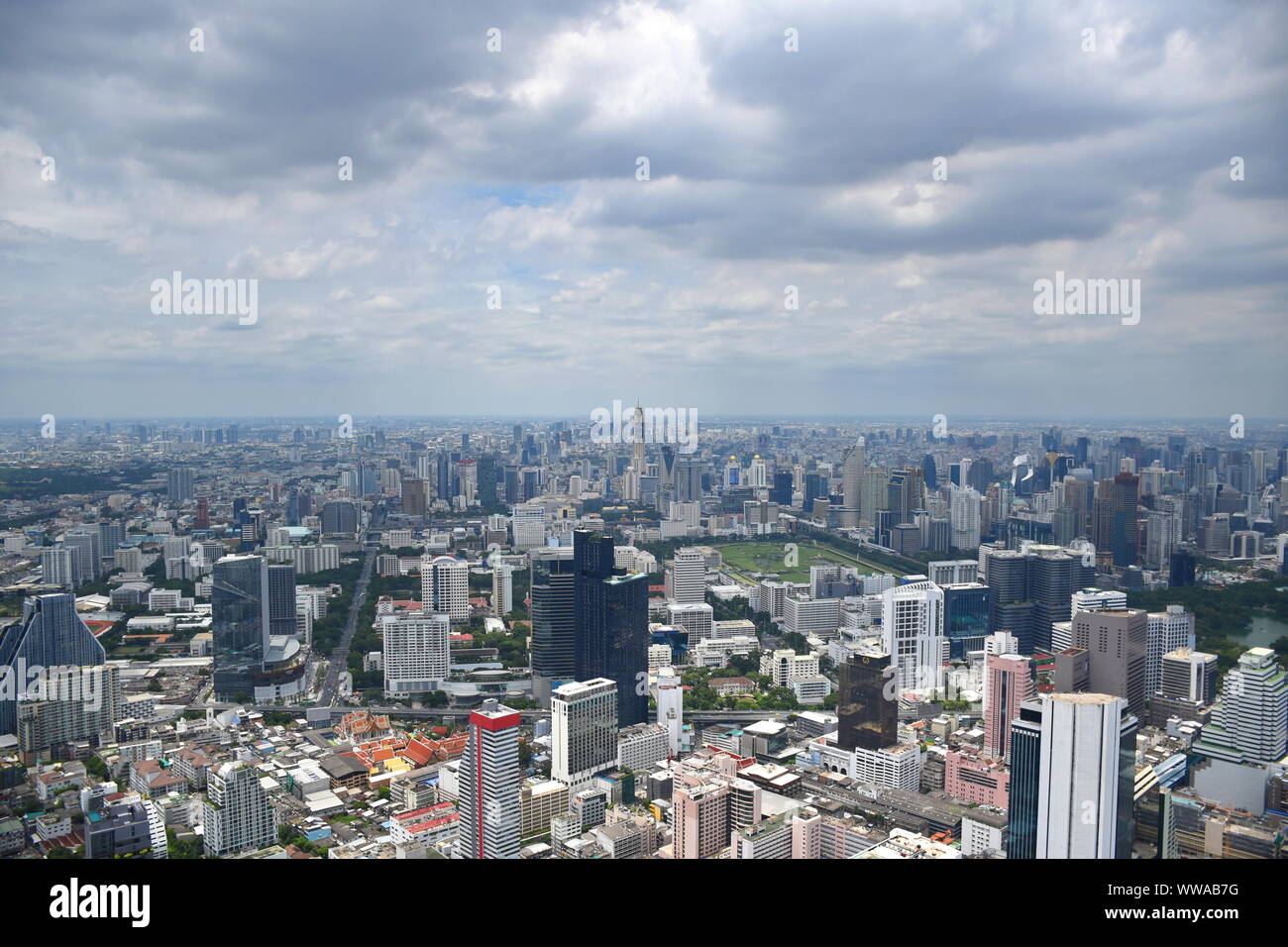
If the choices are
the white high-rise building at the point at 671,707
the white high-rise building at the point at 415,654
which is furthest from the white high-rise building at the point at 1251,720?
the white high-rise building at the point at 415,654

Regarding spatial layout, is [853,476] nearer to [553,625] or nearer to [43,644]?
[553,625]

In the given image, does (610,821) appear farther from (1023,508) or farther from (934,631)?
(1023,508)

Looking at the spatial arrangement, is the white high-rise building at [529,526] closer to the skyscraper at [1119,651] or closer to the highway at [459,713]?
the highway at [459,713]

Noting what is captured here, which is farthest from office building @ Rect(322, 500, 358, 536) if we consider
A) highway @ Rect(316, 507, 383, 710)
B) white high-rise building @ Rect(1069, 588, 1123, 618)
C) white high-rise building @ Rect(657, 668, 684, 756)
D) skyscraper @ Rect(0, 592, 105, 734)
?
white high-rise building @ Rect(1069, 588, 1123, 618)

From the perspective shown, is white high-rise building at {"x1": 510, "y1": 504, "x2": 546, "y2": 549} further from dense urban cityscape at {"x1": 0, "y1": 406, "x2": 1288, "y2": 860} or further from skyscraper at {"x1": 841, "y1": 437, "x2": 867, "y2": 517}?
skyscraper at {"x1": 841, "y1": 437, "x2": 867, "y2": 517}

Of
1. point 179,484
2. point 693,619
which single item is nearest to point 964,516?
point 693,619

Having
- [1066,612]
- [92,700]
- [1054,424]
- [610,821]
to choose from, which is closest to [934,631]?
[1066,612]
